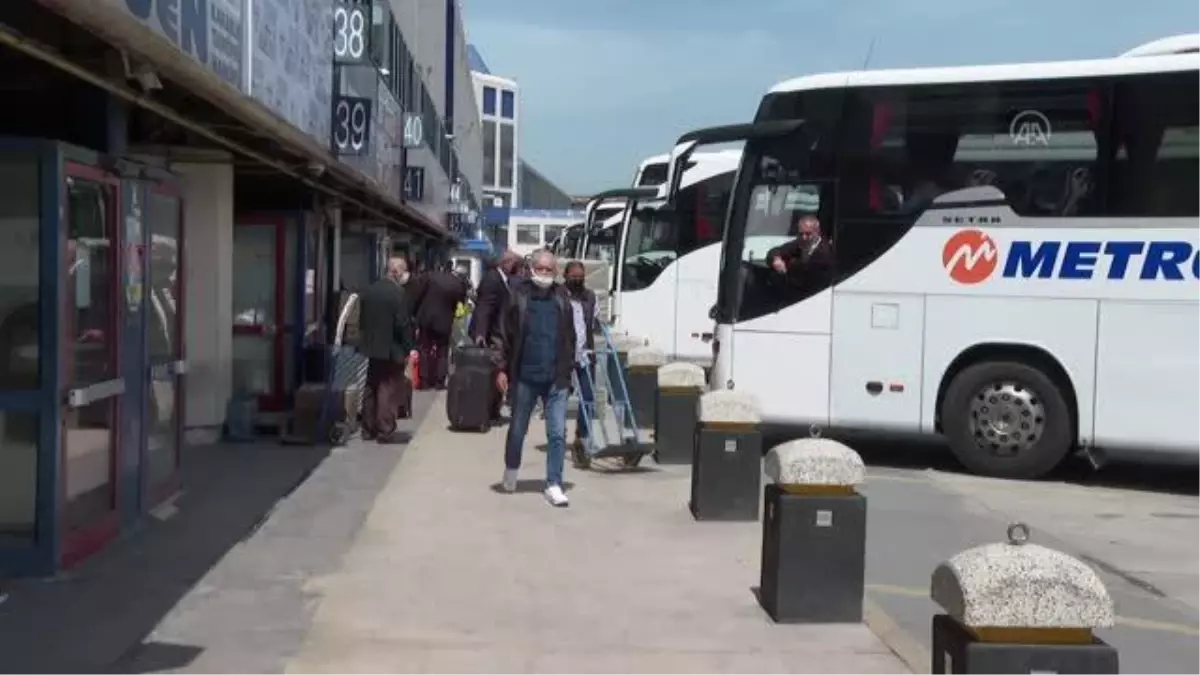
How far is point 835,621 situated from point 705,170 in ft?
46.2

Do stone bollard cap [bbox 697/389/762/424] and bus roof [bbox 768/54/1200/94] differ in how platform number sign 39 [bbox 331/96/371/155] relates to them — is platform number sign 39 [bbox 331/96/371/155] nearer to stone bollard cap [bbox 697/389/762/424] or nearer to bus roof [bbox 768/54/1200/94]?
bus roof [bbox 768/54/1200/94]

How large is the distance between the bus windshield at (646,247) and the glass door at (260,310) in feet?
25.8

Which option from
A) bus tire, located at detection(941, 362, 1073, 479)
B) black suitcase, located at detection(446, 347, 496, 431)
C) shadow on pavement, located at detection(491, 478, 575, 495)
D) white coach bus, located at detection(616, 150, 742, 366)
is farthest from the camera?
white coach bus, located at detection(616, 150, 742, 366)

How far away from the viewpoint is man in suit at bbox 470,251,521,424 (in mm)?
14555

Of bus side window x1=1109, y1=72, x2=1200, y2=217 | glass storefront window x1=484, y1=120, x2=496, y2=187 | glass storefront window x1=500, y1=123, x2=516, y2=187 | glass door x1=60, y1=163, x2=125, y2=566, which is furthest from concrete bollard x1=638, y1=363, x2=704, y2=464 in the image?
glass storefront window x1=500, y1=123, x2=516, y2=187

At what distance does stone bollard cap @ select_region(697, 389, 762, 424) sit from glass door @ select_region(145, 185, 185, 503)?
12.4ft

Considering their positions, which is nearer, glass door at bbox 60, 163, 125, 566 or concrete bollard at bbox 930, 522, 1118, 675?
concrete bollard at bbox 930, 522, 1118, 675

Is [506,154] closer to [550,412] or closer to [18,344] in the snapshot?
[550,412]

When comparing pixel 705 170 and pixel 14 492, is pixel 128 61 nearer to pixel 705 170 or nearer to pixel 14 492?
pixel 14 492

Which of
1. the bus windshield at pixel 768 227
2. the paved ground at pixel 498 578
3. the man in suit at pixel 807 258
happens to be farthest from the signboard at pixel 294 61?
the man in suit at pixel 807 258

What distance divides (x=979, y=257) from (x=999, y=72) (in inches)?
68.6

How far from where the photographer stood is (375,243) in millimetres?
26281

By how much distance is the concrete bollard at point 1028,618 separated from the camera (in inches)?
161

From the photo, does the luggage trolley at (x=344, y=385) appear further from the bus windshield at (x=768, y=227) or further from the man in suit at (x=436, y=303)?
the bus windshield at (x=768, y=227)
